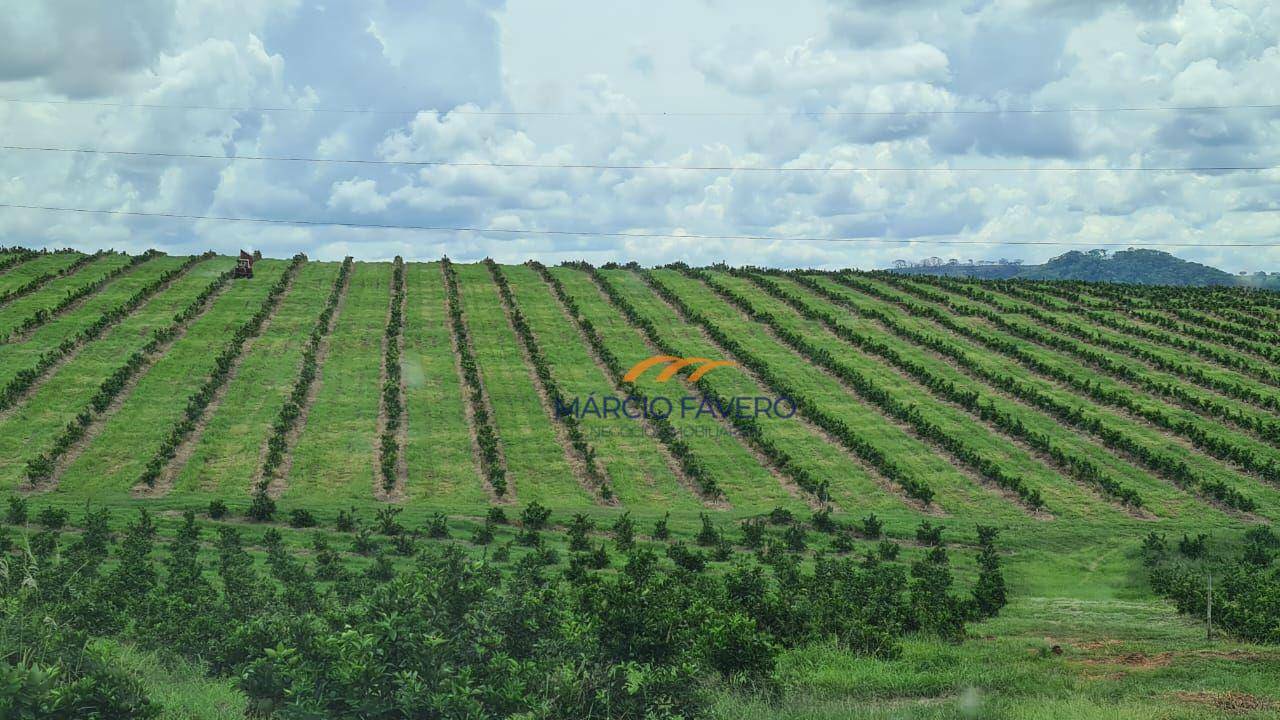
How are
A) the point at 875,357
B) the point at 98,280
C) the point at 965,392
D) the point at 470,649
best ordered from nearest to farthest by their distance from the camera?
the point at 470,649 → the point at 965,392 → the point at 875,357 → the point at 98,280

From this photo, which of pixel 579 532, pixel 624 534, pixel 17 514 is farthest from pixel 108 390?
pixel 624 534

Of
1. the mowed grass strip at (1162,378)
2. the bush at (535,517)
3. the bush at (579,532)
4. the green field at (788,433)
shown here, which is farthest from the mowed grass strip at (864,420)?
the bush at (535,517)

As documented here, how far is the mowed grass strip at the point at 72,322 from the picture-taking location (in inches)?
2026

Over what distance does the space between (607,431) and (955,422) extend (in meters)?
18.7

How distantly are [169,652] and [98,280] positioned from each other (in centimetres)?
6466

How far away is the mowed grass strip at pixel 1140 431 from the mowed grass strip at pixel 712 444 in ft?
65.9

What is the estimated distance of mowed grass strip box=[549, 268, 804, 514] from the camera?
39.1 meters

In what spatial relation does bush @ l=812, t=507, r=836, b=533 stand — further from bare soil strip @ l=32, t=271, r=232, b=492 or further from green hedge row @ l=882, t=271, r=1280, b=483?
bare soil strip @ l=32, t=271, r=232, b=492

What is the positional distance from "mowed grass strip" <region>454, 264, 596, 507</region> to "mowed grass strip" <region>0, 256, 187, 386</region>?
24.5 m

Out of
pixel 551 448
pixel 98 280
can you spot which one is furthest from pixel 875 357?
pixel 98 280

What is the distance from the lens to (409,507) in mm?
35781

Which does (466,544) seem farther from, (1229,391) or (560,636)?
(1229,391)

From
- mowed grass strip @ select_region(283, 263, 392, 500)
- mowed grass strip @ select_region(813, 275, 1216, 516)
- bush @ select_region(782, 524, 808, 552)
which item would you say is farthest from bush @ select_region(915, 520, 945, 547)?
mowed grass strip @ select_region(283, 263, 392, 500)

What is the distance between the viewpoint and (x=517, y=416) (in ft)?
159
